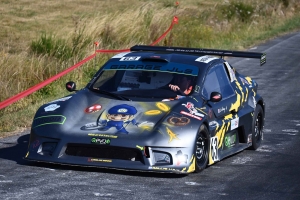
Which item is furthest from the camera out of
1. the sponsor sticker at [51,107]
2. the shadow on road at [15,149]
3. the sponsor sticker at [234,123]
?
the sponsor sticker at [234,123]

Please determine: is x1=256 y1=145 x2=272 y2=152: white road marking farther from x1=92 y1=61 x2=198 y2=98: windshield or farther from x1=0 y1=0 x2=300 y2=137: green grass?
x1=0 y1=0 x2=300 y2=137: green grass

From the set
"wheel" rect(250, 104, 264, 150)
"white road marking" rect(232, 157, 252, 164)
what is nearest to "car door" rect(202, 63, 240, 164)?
"white road marking" rect(232, 157, 252, 164)

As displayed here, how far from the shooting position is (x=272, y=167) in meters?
9.65

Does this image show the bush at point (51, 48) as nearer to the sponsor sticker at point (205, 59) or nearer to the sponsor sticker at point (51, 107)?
the sponsor sticker at point (205, 59)

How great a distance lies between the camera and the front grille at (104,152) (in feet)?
27.9

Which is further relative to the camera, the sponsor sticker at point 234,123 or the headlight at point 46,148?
the sponsor sticker at point 234,123

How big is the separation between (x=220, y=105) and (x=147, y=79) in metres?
0.97

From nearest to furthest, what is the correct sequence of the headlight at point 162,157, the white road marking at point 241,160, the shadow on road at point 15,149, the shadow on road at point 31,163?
the headlight at point 162,157 → the shadow on road at point 31,163 → the shadow on road at point 15,149 → the white road marking at point 241,160

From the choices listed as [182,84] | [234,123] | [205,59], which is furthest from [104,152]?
[205,59]

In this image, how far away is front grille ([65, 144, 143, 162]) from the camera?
335 inches

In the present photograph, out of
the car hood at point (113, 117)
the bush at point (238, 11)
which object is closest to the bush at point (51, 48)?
the car hood at point (113, 117)

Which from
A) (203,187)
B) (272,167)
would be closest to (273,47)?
(272,167)

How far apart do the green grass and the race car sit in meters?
2.52

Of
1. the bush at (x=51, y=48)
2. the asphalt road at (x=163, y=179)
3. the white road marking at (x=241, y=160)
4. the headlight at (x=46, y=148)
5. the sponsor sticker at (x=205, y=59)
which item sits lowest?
the bush at (x=51, y=48)
